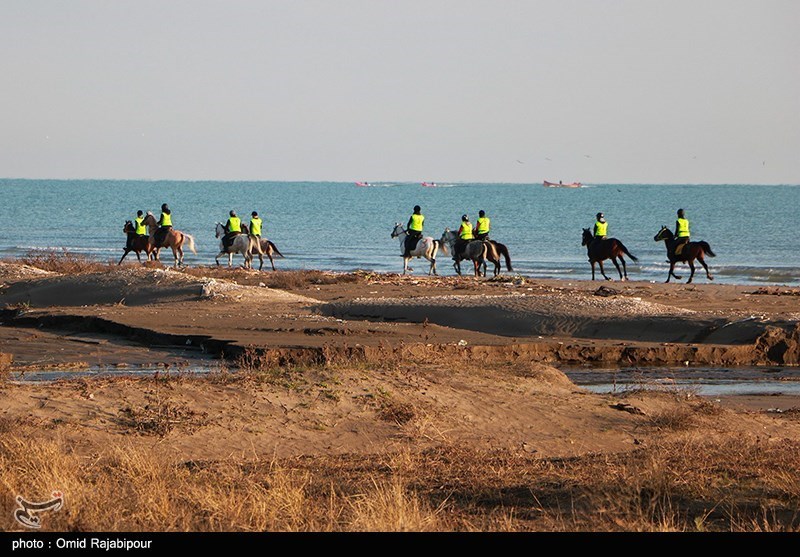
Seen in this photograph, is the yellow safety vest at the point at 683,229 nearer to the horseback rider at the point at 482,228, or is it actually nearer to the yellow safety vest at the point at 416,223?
the horseback rider at the point at 482,228

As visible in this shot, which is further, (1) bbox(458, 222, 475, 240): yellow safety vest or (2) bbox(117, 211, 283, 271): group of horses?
(2) bbox(117, 211, 283, 271): group of horses

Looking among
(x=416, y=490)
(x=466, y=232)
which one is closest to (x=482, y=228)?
(x=466, y=232)

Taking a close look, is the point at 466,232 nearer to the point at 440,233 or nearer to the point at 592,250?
the point at 592,250

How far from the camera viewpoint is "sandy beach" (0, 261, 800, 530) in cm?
1230

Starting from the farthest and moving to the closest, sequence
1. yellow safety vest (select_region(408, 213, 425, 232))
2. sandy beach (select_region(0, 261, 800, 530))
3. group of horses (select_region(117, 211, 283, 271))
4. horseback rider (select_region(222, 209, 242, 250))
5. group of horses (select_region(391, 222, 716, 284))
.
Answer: horseback rider (select_region(222, 209, 242, 250)) < group of horses (select_region(117, 211, 283, 271)) < yellow safety vest (select_region(408, 213, 425, 232)) < group of horses (select_region(391, 222, 716, 284)) < sandy beach (select_region(0, 261, 800, 530))

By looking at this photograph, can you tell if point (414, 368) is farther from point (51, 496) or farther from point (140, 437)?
point (51, 496)

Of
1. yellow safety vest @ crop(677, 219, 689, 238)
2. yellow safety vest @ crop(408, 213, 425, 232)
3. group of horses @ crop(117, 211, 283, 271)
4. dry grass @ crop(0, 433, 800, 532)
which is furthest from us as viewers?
group of horses @ crop(117, 211, 283, 271)

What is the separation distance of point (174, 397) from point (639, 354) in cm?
952

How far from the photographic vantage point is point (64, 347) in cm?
2008

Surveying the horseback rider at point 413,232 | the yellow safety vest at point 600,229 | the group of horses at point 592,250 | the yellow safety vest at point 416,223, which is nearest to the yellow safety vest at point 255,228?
the group of horses at point 592,250

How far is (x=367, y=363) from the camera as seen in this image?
623 inches

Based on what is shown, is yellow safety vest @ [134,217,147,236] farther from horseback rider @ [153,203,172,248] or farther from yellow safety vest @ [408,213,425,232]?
yellow safety vest @ [408,213,425,232]

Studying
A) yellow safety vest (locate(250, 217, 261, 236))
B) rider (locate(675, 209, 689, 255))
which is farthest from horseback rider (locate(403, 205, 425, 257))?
rider (locate(675, 209, 689, 255))
